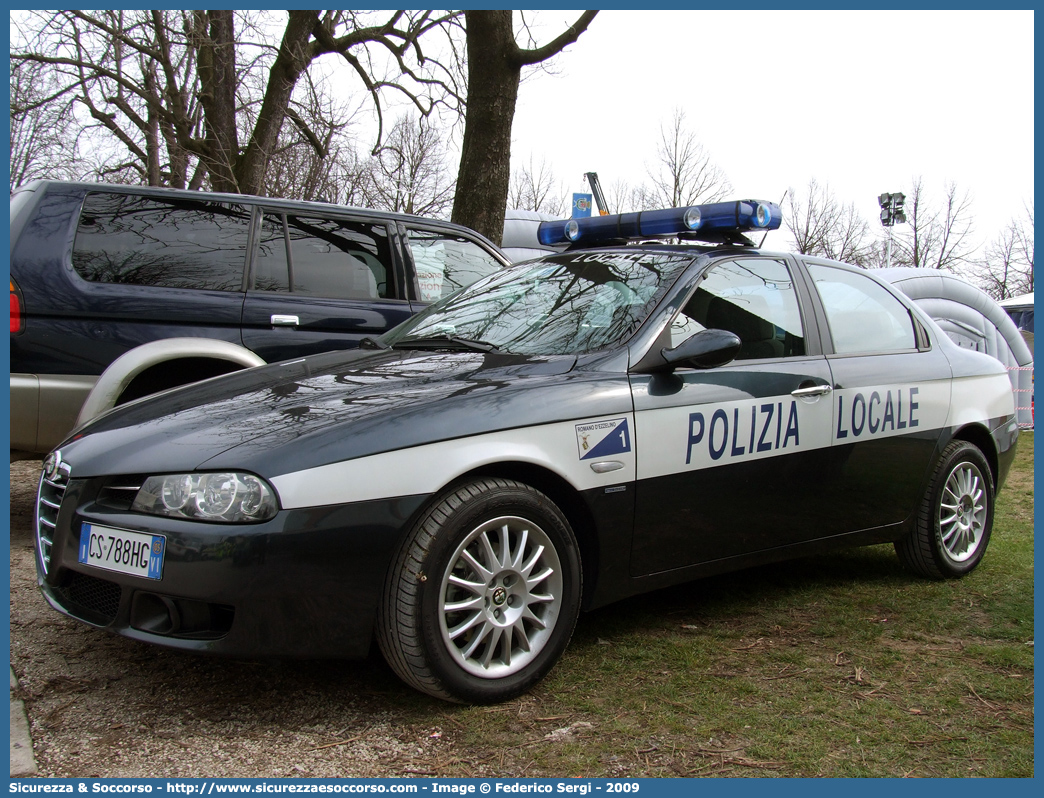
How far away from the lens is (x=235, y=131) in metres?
16.2

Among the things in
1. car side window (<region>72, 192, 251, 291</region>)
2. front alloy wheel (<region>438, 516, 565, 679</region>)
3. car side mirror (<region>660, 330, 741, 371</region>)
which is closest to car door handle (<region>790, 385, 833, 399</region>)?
car side mirror (<region>660, 330, 741, 371</region>)

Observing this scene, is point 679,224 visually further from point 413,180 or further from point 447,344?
point 413,180

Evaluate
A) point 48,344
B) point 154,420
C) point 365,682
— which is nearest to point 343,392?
point 154,420

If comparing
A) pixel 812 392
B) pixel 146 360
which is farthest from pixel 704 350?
pixel 146 360

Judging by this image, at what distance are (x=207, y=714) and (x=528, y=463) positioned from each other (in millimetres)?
1245

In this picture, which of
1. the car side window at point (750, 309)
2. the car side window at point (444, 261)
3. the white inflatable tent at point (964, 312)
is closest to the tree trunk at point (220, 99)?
the car side window at point (444, 261)

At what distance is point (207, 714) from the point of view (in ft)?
9.39

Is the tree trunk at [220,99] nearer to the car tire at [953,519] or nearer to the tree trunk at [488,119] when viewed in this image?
the tree trunk at [488,119]

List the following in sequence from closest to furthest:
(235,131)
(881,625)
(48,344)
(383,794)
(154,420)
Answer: (383,794), (154,420), (881,625), (48,344), (235,131)

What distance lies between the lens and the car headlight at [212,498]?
104 inches

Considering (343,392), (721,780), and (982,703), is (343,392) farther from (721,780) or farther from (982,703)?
(982,703)

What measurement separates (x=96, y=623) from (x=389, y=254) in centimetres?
347

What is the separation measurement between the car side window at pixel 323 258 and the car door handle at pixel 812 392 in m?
2.77

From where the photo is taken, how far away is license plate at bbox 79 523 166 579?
266 cm
